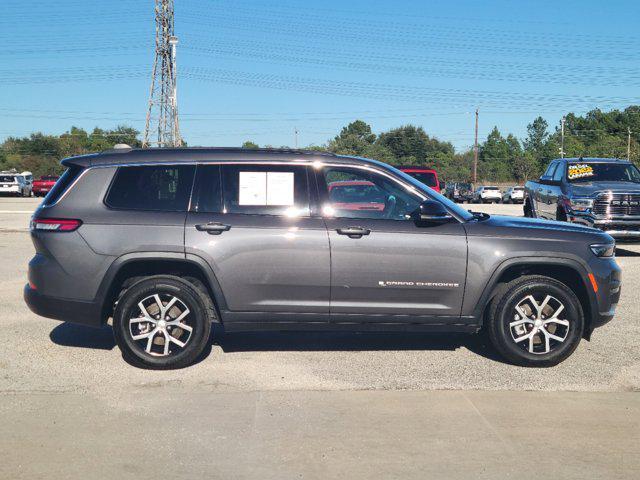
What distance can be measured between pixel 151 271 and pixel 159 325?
18.6 inches

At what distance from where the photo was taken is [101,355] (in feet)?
20.8

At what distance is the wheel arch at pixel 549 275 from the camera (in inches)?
232

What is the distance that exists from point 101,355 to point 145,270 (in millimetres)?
985

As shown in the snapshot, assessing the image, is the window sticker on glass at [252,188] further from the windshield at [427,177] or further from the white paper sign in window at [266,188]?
the windshield at [427,177]

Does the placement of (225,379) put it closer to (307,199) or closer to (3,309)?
(307,199)

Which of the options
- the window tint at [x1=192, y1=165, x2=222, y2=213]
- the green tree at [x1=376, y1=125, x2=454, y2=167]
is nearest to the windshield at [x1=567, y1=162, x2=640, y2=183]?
the window tint at [x1=192, y1=165, x2=222, y2=213]

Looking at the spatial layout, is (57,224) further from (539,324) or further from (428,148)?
(428,148)

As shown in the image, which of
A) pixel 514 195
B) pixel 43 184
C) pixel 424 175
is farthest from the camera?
pixel 514 195

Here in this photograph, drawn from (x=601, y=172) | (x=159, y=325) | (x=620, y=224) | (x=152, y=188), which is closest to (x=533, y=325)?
(x=159, y=325)

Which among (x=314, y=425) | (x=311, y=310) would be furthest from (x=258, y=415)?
(x=311, y=310)

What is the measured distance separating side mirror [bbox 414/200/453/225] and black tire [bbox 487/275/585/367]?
2.61 ft

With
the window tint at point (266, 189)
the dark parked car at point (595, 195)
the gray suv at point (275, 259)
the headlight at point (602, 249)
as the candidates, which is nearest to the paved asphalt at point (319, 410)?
the gray suv at point (275, 259)

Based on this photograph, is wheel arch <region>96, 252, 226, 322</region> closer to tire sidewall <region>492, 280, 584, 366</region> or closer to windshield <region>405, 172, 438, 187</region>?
tire sidewall <region>492, 280, 584, 366</region>

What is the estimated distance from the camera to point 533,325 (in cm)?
597
